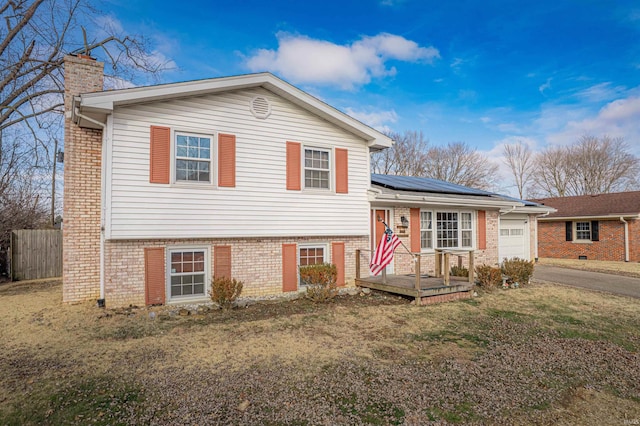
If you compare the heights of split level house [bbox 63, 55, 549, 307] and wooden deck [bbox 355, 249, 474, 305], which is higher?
split level house [bbox 63, 55, 549, 307]

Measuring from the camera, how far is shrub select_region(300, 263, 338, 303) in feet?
26.9

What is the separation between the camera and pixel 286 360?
468cm

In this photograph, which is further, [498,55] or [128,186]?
[498,55]

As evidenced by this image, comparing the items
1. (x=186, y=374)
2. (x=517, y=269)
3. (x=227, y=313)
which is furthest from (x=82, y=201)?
(x=517, y=269)

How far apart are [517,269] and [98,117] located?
40.4 feet

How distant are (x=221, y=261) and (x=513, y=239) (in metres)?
13.3

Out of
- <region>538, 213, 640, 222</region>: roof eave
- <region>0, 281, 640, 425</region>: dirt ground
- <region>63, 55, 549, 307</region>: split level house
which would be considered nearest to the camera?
<region>0, 281, 640, 425</region>: dirt ground

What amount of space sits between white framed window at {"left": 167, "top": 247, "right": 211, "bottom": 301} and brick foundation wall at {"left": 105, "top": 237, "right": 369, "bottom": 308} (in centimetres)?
15

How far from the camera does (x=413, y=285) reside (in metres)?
8.78

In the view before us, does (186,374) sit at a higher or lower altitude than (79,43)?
lower

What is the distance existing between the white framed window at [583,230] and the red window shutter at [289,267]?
62.1ft

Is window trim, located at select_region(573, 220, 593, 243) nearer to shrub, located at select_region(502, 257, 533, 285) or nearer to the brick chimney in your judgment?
shrub, located at select_region(502, 257, 533, 285)

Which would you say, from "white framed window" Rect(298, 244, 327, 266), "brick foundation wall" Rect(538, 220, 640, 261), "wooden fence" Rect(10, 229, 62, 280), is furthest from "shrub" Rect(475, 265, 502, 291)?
"wooden fence" Rect(10, 229, 62, 280)

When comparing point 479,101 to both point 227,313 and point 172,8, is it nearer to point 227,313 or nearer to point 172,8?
point 172,8
